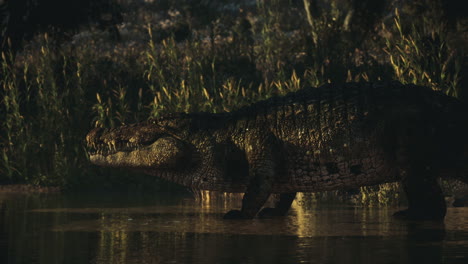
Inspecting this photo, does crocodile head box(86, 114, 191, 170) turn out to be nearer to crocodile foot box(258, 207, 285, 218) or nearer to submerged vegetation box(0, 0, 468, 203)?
crocodile foot box(258, 207, 285, 218)

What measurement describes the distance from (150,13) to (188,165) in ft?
146

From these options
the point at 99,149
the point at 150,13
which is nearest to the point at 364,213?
the point at 99,149

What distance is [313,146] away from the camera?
9383mm

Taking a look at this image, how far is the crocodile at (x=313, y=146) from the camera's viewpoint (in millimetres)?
9125

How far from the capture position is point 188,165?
9.78 metres

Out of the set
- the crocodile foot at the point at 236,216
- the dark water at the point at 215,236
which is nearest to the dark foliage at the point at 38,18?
the dark water at the point at 215,236

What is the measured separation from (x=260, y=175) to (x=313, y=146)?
0.67m

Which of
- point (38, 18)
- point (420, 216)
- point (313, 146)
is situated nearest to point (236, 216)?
point (313, 146)

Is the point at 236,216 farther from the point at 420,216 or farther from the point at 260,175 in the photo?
the point at 420,216

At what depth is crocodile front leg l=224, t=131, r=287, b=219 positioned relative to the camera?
9.30m

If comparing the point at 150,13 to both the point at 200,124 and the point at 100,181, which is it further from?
the point at 200,124

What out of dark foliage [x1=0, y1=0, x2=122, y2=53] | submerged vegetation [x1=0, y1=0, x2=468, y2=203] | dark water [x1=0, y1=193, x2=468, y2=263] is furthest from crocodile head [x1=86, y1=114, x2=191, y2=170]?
dark foliage [x1=0, y1=0, x2=122, y2=53]

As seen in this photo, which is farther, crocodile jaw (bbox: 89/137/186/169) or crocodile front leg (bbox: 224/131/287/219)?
crocodile jaw (bbox: 89/137/186/169)

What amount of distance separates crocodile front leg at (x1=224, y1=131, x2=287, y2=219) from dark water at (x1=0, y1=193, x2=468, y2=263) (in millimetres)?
216
